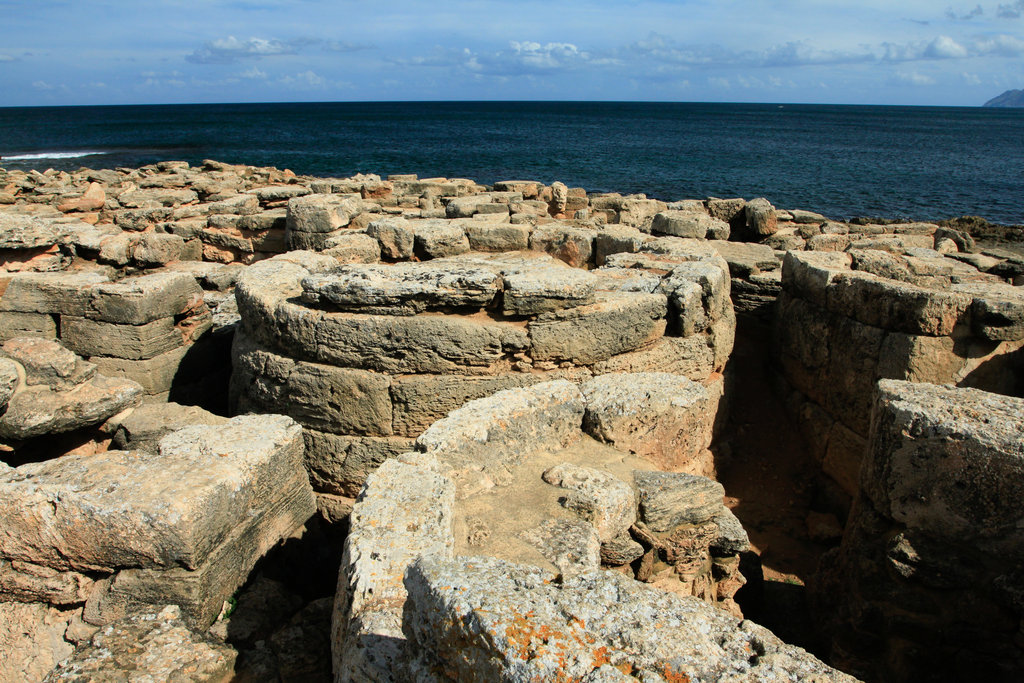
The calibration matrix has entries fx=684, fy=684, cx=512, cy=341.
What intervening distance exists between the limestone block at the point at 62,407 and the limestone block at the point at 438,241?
3344 mm

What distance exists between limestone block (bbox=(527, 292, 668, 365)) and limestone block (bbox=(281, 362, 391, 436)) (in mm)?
1239

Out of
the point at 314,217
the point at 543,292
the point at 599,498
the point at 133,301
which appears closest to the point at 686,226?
the point at 543,292

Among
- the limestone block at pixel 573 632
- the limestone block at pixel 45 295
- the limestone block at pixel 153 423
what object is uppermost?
the limestone block at pixel 45 295

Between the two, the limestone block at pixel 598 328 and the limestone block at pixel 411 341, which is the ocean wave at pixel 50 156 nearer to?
the limestone block at pixel 411 341

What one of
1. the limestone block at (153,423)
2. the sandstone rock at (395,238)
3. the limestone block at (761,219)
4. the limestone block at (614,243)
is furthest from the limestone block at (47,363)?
the limestone block at (761,219)

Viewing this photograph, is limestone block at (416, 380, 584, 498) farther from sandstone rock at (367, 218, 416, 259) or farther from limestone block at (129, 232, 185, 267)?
limestone block at (129, 232, 185, 267)

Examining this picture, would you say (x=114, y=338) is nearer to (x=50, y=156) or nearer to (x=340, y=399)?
(x=340, y=399)

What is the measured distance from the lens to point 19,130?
73562 mm

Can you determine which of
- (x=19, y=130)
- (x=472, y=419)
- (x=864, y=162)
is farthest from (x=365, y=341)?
(x=19, y=130)

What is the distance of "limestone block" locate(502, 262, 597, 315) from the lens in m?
5.19

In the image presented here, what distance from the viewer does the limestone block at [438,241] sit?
789 cm

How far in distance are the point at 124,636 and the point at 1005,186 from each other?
4576 centimetres

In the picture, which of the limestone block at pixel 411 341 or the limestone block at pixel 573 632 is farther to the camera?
the limestone block at pixel 411 341


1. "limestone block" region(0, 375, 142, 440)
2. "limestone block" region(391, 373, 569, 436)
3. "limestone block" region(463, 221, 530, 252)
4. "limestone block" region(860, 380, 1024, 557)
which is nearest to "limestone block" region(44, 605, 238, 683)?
"limestone block" region(391, 373, 569, 436)
